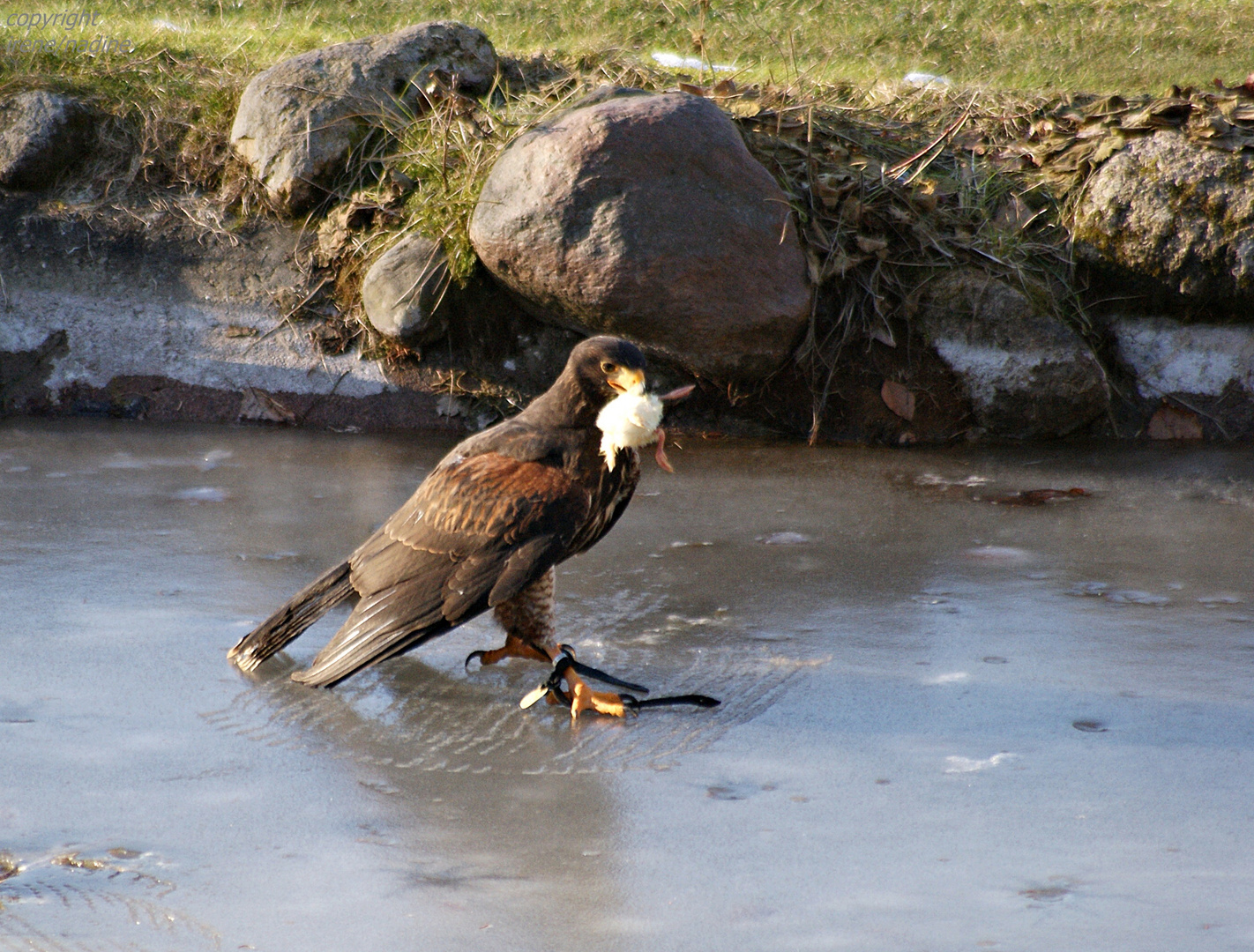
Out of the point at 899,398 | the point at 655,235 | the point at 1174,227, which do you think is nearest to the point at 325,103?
the point at 655,235

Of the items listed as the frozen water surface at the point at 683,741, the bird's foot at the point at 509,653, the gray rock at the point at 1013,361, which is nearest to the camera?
the frozen water surface at the point at 683,741

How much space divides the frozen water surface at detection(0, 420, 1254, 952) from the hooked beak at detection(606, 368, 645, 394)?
752 millimetres

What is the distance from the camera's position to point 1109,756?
270 centimetres

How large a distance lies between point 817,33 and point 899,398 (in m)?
5.36

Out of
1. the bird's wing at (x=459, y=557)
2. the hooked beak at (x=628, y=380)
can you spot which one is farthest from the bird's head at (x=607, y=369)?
the bird's wing at (x=459, y=557)

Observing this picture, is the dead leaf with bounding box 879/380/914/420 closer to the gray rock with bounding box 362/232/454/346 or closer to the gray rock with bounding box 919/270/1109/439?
the gray rock with bounding box 919/270/1109/439

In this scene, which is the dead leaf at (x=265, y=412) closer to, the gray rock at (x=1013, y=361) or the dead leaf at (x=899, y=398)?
the dead leaf at (x=899, y=398)

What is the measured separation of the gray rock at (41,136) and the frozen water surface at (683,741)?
2.53 metres

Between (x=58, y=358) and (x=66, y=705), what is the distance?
3636 mm

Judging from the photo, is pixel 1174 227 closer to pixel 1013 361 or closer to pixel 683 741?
pixel 1013 361

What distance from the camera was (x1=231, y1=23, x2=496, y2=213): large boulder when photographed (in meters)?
6.44

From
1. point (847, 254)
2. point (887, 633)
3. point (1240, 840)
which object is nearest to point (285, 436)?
point (847, 254)

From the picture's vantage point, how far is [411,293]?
575 centimetres

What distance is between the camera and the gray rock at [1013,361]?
5586 millimetres
